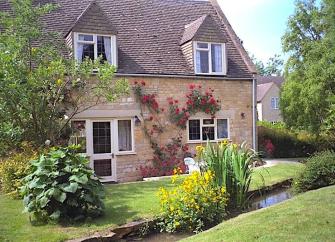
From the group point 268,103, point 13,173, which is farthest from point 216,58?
point 268,103

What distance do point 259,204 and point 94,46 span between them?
32.8 feet

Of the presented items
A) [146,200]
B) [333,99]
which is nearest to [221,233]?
[146,200]

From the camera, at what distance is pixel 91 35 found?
1627 centimetres

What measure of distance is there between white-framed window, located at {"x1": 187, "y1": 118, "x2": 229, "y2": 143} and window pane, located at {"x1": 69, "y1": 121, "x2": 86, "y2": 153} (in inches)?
190

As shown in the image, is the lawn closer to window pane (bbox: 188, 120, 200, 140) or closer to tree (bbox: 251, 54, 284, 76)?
window pane (bbox: 188, 120, 200, 140)

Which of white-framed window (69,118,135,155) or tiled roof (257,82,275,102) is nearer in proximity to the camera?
white-framed window (69,118,135,155)

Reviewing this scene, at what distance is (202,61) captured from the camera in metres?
18.4

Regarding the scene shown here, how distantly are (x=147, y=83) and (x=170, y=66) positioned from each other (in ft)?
5.27

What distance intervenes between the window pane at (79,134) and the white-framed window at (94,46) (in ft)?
8.81

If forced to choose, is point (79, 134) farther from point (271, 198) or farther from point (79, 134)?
point (271, 198)

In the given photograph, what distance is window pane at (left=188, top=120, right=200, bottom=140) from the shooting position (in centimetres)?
1788

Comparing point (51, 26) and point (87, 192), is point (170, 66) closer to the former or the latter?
point (51, 26)

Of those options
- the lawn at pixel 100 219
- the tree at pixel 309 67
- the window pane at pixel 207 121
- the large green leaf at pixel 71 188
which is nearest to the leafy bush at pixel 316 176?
the lawn at pixel 100 219

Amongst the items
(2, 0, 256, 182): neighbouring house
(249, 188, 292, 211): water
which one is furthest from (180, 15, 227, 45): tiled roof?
(249, 188, 292, 211): water
